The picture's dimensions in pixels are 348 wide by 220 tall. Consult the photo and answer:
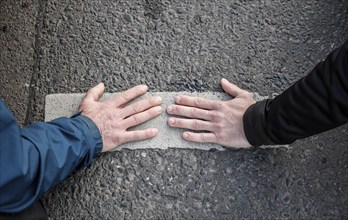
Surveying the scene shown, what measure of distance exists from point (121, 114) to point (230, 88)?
0.58 metres

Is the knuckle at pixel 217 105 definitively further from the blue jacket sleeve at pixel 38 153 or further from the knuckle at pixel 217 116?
the blue jacket sleeve at pixel 38 153

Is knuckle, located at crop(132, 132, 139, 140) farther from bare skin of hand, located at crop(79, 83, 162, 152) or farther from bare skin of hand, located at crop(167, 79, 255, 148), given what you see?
bare skin of hand, located at crop(167, 79, 255, 148)

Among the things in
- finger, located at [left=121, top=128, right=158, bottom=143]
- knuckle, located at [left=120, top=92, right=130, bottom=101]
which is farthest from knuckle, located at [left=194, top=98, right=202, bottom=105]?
knuckle, located at [left=120, top=92, right=130, bottom=101]

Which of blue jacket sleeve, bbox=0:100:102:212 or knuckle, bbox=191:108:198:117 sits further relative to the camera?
knuckle, bbox=191:108:198:117

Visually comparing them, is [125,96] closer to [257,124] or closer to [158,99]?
[158,99]

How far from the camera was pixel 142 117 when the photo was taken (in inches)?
81.4

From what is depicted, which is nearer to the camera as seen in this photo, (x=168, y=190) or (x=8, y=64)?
(x=168, y=190)

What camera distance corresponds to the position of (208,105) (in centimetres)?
205

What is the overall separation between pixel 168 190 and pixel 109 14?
1056 millimetres

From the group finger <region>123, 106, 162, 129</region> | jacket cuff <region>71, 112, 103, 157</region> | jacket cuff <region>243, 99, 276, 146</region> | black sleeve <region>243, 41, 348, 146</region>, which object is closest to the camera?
black sleeve <region>243, 41, 348, 146</region>

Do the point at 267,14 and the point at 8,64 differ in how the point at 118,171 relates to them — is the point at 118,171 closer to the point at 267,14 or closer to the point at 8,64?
the point at 8,64

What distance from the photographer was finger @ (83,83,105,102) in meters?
2.12

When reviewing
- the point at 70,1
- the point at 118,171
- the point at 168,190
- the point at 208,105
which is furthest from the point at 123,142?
the point at 70,1

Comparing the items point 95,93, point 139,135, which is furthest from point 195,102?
point 95,93
